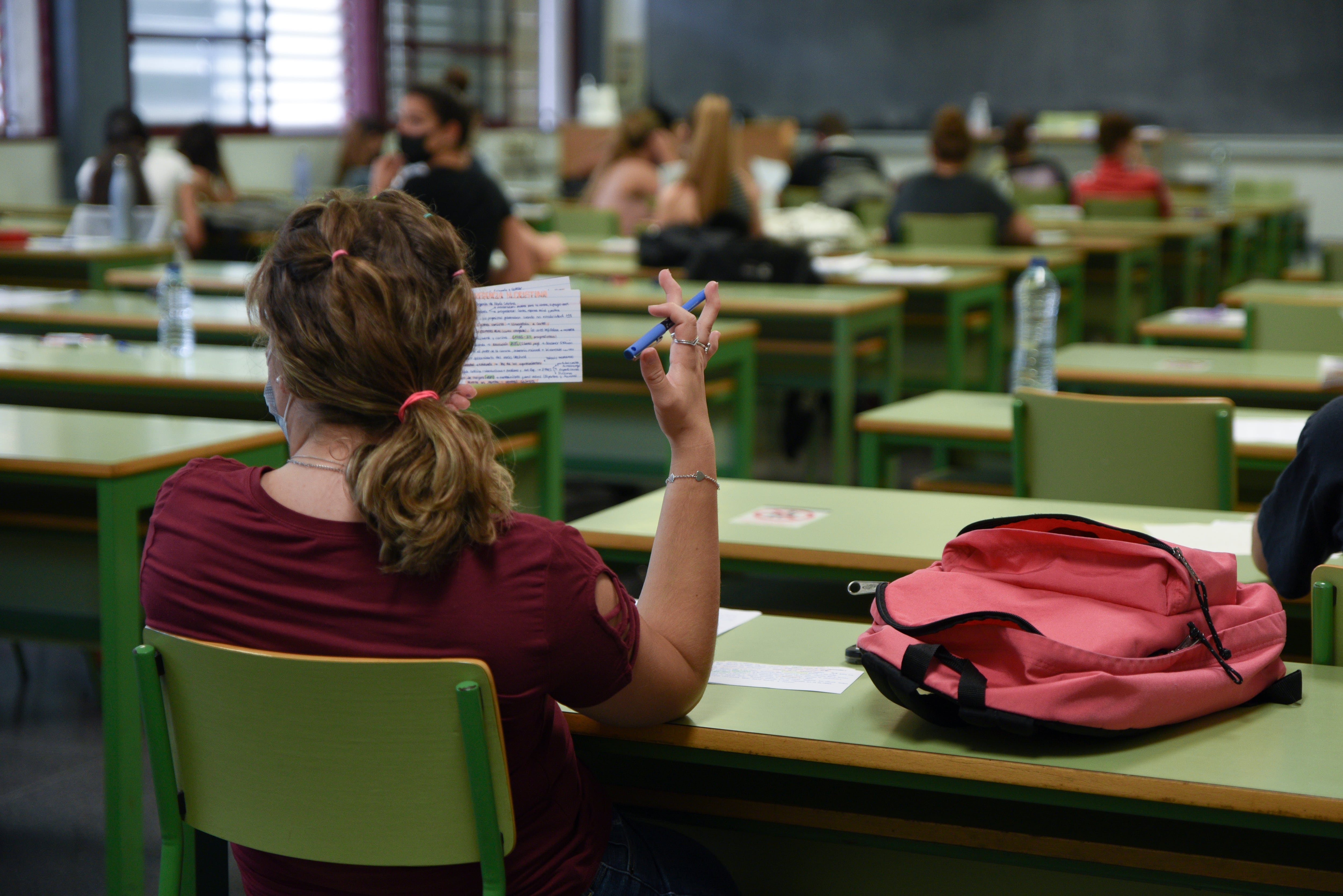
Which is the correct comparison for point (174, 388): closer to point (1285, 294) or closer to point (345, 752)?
point (345, 752)

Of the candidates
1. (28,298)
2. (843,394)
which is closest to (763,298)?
(843,394)

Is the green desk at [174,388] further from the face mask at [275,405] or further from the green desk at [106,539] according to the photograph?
the face mask at [275,405]

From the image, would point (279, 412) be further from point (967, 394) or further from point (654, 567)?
point (967, 394)

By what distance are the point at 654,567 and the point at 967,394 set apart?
2.04m

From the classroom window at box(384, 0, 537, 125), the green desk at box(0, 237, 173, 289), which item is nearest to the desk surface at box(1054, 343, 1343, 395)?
the green desk at box(0, 237, 173, 289)

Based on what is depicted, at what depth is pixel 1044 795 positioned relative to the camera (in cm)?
125

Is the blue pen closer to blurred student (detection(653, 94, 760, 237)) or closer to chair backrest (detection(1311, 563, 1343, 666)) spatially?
chair backrest (detection(1311, 563, 1343, 666))

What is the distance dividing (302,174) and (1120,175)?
4853 millimetres

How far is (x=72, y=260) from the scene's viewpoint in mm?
5520

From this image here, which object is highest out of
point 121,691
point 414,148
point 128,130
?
point 128,130

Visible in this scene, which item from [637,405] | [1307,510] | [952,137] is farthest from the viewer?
[952,137]

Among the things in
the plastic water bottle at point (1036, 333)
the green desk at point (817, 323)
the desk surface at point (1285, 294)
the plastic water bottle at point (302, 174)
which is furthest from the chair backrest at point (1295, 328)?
the plastic water bottle at point (302, 174)

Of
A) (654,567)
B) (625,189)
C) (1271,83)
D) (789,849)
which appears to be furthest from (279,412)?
(1271,83)

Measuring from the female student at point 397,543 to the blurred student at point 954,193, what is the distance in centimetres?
530
